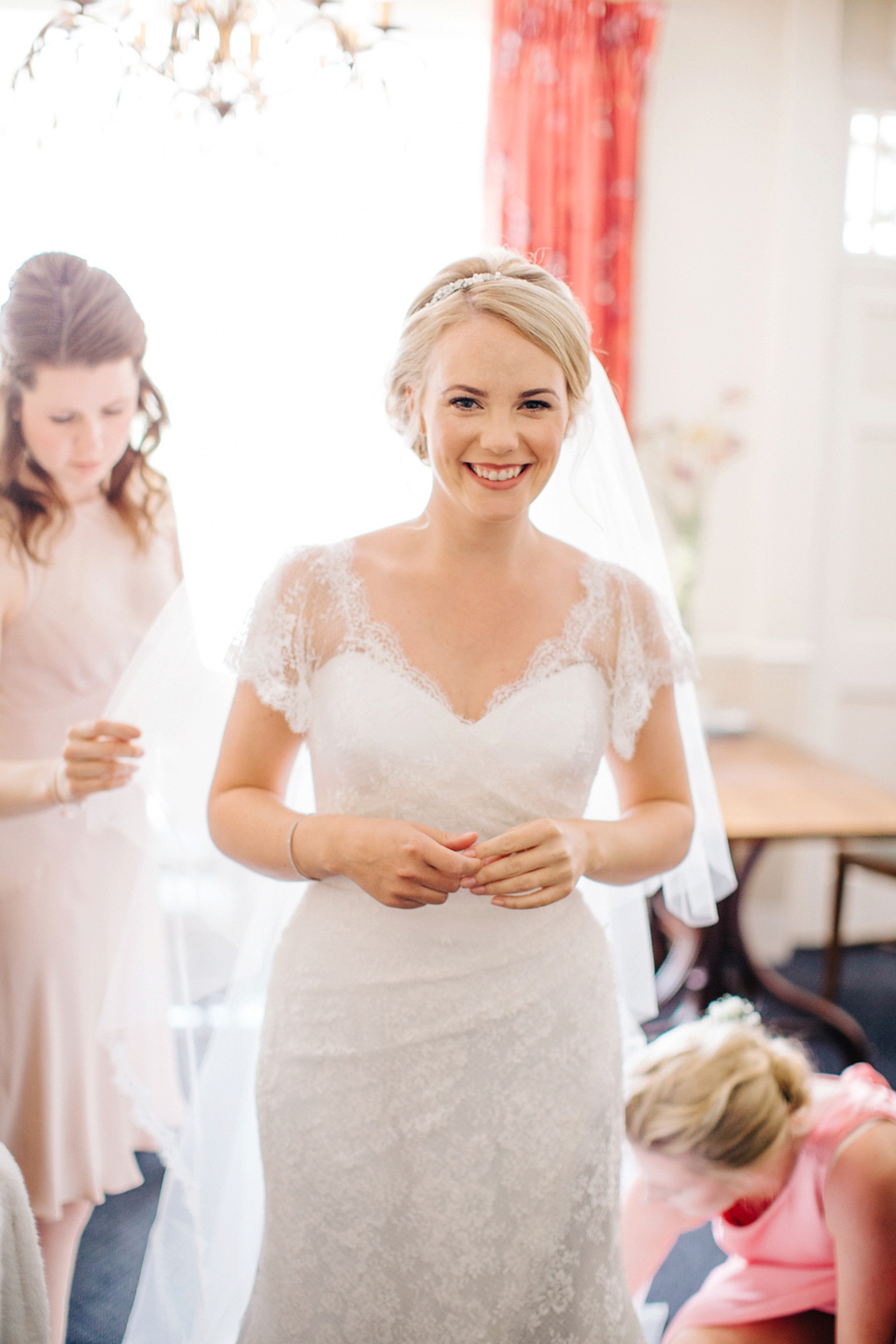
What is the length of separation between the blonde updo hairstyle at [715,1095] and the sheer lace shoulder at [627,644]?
0.63 m

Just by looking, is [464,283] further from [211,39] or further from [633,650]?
[211,39]

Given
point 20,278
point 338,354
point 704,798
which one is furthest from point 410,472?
point 704,798

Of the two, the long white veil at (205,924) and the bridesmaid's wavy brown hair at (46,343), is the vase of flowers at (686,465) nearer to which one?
the long white veil at (205,924)

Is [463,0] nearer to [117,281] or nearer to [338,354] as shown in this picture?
[338,354]

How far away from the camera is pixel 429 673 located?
1.36m

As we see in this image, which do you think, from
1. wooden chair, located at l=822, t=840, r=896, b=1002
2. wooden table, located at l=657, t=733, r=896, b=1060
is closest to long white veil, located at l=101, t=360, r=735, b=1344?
wooden table, located at l=657, t=733, r=896, b=1060

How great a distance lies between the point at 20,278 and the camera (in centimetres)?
147

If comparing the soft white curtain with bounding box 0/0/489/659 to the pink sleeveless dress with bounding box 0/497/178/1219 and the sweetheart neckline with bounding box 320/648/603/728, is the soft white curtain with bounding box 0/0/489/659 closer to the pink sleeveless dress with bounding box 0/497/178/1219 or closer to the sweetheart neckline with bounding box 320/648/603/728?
the pink sleeveless dress with bounding box 0/497/178/1219

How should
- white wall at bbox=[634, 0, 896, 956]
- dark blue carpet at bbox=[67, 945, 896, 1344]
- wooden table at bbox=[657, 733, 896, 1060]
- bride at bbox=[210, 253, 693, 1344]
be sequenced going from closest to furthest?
1. bride at bbox=[210, 253, 693, 1344]
2. dark blue carpet at bbox=[67, 945, 896, 1344]
3. wooden table at bbox=[657, 733, 896, 1060]
4. white wall at bbox=[634, 0, 896, 956]

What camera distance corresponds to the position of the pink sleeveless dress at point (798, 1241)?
1697 mm

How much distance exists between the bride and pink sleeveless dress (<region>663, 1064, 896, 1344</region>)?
1.71ft

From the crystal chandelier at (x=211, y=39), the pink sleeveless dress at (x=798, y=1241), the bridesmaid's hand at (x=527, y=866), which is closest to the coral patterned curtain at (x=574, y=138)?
the crystal chandelier at (x=211, y=39)

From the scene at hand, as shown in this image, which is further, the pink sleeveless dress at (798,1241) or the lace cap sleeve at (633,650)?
the pink sleeveless dress at (798,1241)

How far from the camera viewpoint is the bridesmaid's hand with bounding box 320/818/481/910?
3.80 ft
